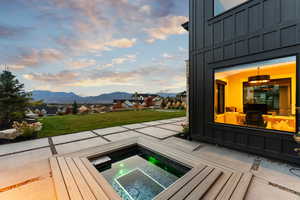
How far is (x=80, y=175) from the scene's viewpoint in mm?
1881

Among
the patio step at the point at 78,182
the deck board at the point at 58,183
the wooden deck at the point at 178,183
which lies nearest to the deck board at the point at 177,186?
the wooden deck at the point at 178,183

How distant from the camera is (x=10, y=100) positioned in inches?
201

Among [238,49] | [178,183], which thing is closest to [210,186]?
[178,183]

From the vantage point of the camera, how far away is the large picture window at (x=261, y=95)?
2.59m

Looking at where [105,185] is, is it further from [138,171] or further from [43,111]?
[43,111]

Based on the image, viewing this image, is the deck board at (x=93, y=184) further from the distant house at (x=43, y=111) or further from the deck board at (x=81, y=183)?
the distant house at (x=43, y=111)

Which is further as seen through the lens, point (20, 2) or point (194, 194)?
point (20, 2)

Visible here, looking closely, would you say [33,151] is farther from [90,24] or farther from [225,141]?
[90,24]

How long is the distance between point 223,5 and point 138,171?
458 centimetres

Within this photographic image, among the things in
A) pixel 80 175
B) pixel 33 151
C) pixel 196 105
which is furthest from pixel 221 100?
pixel 33 151

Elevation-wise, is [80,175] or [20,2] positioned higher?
[20,2]

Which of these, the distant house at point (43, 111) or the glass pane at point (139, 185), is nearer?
the glass pane at point (139, 185)

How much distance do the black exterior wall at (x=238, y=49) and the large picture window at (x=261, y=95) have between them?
239mm

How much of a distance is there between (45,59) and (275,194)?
11.9 m
